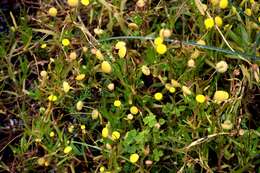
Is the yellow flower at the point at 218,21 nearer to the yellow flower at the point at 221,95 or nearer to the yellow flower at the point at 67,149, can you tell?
the yellow flower at the point at 221,95

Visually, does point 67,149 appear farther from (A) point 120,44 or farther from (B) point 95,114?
(A) point 120,44

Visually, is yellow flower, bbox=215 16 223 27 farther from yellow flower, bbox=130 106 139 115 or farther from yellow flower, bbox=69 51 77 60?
yellow flower, bbox=69 51 77 60

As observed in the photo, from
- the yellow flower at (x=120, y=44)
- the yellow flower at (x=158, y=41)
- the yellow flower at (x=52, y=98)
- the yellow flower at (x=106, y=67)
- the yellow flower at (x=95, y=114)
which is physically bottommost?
the yellow flower at (x=95, y=114)

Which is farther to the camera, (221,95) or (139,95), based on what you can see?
(139,95)

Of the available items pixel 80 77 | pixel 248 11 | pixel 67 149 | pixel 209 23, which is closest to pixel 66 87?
pixel 80 77

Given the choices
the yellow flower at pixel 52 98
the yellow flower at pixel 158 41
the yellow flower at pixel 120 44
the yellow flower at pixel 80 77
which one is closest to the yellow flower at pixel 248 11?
the yellow flower at pixel 158 41

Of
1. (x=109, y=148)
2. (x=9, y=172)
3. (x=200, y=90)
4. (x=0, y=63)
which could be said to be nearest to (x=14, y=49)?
(x=0, y=63)

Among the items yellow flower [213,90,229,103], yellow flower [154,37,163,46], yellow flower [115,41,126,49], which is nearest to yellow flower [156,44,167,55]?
yellow flower [154,37,163,46]

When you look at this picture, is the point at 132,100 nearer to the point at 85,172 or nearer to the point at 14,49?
the point at 85,172
